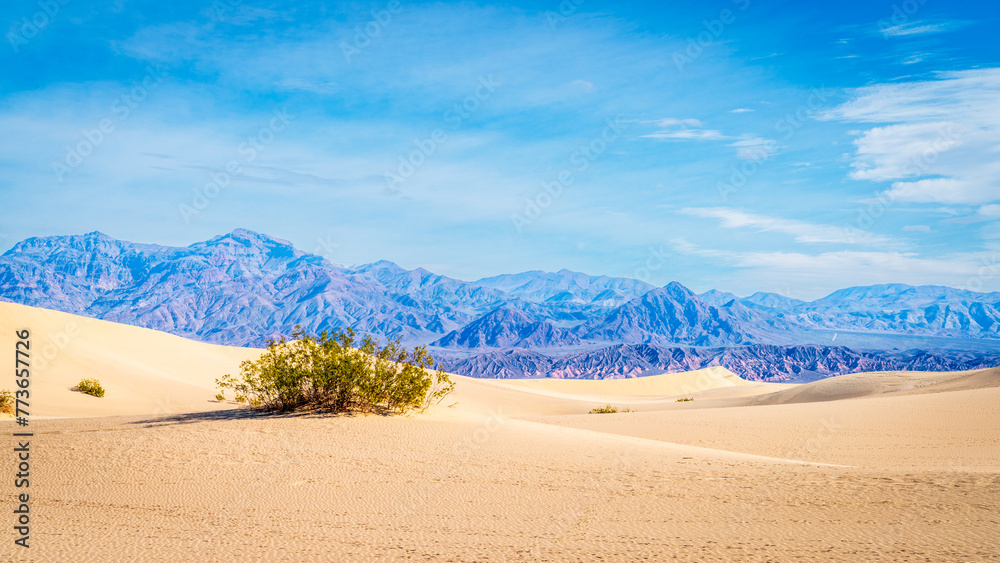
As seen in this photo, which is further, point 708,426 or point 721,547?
point 708,426

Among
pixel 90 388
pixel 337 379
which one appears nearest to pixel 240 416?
pixel 337 379

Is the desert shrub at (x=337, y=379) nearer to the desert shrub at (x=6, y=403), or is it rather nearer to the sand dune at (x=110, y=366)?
the sand dune at (x=110, y=366)

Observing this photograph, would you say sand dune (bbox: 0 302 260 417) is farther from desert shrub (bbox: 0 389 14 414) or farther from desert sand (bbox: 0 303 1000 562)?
desert sand (bbox: 0 303 1000 562)

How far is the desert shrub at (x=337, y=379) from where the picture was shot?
11.2 m

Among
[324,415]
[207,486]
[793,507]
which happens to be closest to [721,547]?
[793,507]

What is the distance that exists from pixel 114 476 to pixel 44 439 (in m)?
2.99

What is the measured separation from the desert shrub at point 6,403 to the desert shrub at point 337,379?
708 cm

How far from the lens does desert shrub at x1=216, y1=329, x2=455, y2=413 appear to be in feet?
36.7

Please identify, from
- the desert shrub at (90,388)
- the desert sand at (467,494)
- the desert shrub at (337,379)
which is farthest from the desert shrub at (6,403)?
the desert shrub at (337,379)

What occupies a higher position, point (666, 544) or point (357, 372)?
point (357, 372)

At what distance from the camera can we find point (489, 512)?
20.6 ft

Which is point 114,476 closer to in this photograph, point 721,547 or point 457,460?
point 457,460

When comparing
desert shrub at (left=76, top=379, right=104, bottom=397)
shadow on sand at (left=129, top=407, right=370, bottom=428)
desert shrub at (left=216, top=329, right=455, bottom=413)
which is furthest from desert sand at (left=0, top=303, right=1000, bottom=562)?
desert shrub at (left=76, top=379, right=104, bottom=397)

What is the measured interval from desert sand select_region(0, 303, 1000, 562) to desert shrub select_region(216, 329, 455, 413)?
0.55 m
